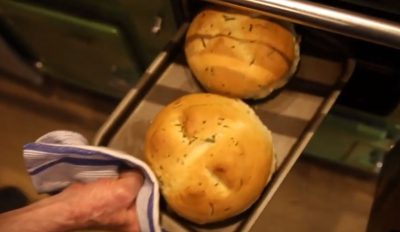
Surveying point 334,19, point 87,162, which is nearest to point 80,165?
point 87,162

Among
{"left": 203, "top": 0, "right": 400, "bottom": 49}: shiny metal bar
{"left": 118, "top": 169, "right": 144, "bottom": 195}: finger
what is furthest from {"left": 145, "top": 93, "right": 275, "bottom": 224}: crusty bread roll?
{"left": 203, "top": 0, "right": 400, "bottom": 49}: shiny metal bar

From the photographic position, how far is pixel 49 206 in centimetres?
61

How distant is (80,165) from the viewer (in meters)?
0.59

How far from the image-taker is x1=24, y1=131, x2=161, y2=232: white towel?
1.87ft

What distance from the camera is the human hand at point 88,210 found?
1.91 feet

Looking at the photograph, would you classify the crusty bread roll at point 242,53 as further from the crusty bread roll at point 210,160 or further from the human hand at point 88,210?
the human hand at point 88,210

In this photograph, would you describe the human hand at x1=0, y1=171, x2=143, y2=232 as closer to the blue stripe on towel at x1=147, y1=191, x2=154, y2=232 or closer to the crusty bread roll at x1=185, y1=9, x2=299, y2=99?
the blue stripe on towel at x1=147, y1=191, x2=154, y2=232

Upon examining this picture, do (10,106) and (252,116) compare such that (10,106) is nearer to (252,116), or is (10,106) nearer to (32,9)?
(32,9)

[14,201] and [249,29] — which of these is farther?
[14,201]

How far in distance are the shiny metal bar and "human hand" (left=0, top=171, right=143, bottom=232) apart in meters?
0.25

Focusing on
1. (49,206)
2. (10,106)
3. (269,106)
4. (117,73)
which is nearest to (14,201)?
(10,106)

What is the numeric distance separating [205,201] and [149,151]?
9cm

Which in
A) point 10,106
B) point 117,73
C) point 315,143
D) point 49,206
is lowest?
point 10,106

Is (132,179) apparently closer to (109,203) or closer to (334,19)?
(109,203)
